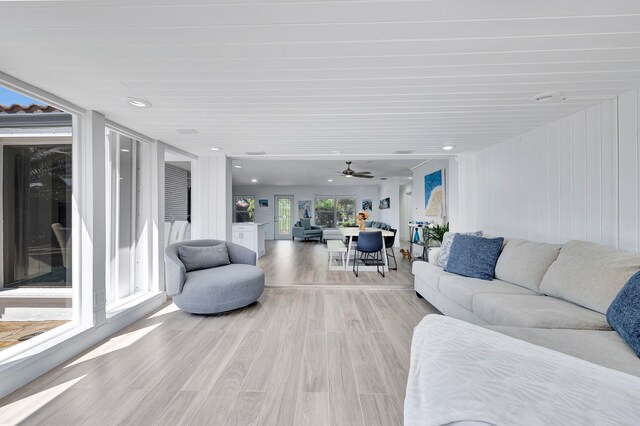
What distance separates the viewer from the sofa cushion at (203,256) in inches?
131

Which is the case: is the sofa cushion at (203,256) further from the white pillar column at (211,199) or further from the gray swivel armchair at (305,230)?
the gray swivel armchair at (305,230)

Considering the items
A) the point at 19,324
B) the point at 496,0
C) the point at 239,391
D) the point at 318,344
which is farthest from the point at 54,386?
the point at 496,0

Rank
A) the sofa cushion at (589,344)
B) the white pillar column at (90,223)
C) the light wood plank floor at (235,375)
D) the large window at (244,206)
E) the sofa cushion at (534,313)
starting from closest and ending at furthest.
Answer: the sofa cushion at (589,344), the light wood plank floor at (235,375), the sofa cushion at (534,313), the white pillar column at (90,223), the large window at (244,206)

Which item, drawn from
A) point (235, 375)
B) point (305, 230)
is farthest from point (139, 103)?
point (305, 230)

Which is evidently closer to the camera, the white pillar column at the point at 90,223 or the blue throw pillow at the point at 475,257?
the white pillar column at the point at 90,223

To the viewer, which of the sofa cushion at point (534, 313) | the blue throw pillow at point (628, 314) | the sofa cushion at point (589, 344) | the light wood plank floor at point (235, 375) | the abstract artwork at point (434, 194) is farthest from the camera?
the abstract artwork at point (434, 194)

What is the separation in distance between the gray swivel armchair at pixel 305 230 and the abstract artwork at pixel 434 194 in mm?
5186

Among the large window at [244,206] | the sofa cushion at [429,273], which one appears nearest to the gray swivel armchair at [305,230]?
the large window at [244,206]

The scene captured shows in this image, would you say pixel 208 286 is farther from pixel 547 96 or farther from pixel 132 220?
pixel 547 96

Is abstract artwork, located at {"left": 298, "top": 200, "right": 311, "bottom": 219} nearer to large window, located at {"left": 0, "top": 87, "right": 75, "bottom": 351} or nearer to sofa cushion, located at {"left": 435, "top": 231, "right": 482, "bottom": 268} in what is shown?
sofa cushion, located at {"left": 435, "top": 231, "right": 482, "bottom": 268}

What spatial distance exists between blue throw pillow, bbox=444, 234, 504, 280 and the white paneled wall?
636 mm

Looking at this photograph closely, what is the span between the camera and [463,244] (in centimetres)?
297

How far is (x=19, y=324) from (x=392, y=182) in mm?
8945

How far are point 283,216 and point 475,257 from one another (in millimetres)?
9225
